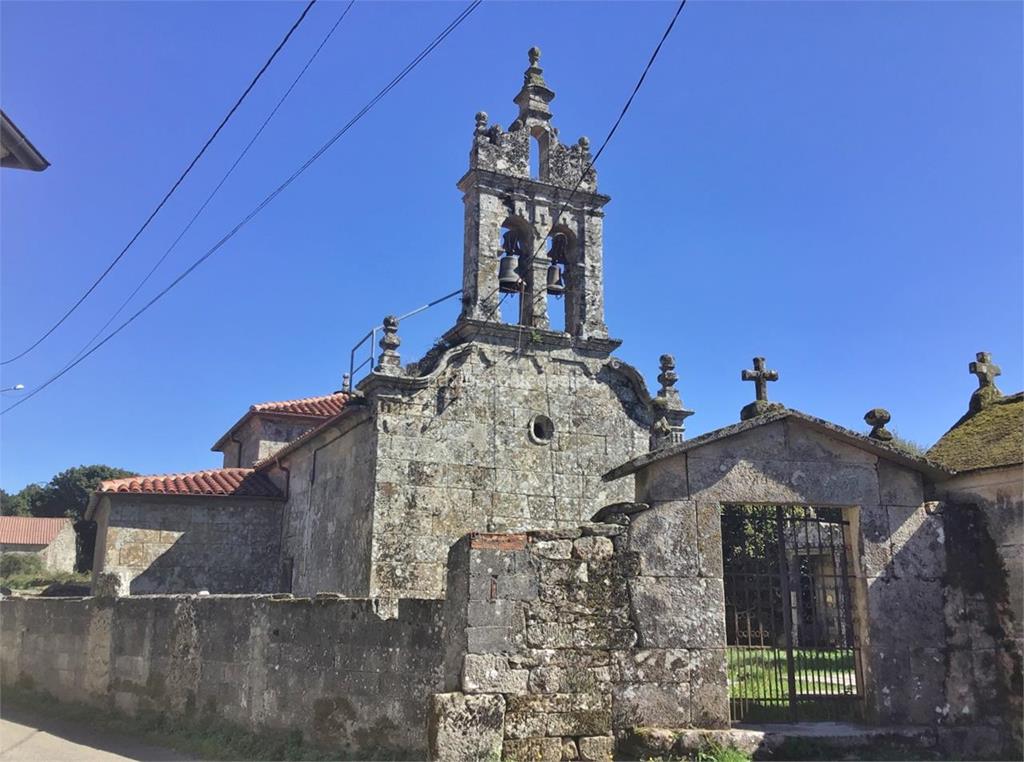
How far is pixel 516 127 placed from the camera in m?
14.9

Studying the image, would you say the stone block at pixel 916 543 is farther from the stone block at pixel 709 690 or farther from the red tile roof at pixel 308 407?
the red tile roof at pixel 308 407

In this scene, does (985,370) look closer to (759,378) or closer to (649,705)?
(759,378)

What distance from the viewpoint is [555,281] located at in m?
14.6

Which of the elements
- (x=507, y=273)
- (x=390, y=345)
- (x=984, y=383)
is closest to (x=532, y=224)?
(x=507, y=273)

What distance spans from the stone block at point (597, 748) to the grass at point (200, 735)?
8.78 ft

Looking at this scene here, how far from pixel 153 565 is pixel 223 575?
1.36 m

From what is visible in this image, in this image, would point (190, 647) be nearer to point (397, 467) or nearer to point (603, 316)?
point (397, 467)

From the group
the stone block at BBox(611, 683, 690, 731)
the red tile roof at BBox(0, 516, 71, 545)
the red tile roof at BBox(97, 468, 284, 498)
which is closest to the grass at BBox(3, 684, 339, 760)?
the stone block at BBox(611, 683, 690, 731)

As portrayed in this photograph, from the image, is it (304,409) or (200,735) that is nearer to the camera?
(200,735)

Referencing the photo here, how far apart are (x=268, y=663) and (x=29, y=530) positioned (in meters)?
47.3

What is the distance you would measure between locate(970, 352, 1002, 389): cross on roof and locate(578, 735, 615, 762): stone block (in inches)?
223

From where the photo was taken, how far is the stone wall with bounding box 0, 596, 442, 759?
7.71 meters

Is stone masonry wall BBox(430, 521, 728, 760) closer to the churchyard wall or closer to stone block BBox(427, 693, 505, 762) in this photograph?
stone block BBox(427, 693, 505, 762)

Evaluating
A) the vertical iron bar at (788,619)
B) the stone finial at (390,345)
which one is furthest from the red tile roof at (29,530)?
the vertical iron bar at (788,619)
